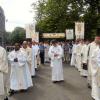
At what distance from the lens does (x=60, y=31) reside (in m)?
46.8

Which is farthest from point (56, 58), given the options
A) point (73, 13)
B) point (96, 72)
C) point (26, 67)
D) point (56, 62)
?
point (73, 13)

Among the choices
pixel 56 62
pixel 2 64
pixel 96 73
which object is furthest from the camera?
pixel 56 62

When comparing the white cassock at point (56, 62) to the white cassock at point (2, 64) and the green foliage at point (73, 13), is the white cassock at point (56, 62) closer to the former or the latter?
the white cassock at point (2, 64)

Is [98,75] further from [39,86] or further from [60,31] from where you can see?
[60,31]

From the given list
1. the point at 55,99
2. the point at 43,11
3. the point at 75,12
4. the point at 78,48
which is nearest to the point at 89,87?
the point at 55,99

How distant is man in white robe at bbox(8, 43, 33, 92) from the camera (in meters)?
13.6

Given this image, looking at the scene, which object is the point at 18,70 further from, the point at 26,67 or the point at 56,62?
the point at 56,62

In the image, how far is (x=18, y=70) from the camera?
14031mm

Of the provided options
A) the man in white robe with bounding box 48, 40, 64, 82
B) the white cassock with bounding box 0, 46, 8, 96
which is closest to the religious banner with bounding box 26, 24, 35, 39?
the man in white robe with bounding box 48, 40, 64, 82

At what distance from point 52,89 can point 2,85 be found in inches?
197

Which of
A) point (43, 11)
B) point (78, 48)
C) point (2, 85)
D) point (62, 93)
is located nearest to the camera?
point (2, 85)

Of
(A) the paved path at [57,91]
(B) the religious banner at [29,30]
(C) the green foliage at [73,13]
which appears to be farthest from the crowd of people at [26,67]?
(C) the green foliage at [73,13]

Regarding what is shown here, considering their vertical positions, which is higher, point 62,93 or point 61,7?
point 61,7

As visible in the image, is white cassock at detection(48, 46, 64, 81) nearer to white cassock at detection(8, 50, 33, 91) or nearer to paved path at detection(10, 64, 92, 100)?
paved path at detection(10, 64, 92, 100)
